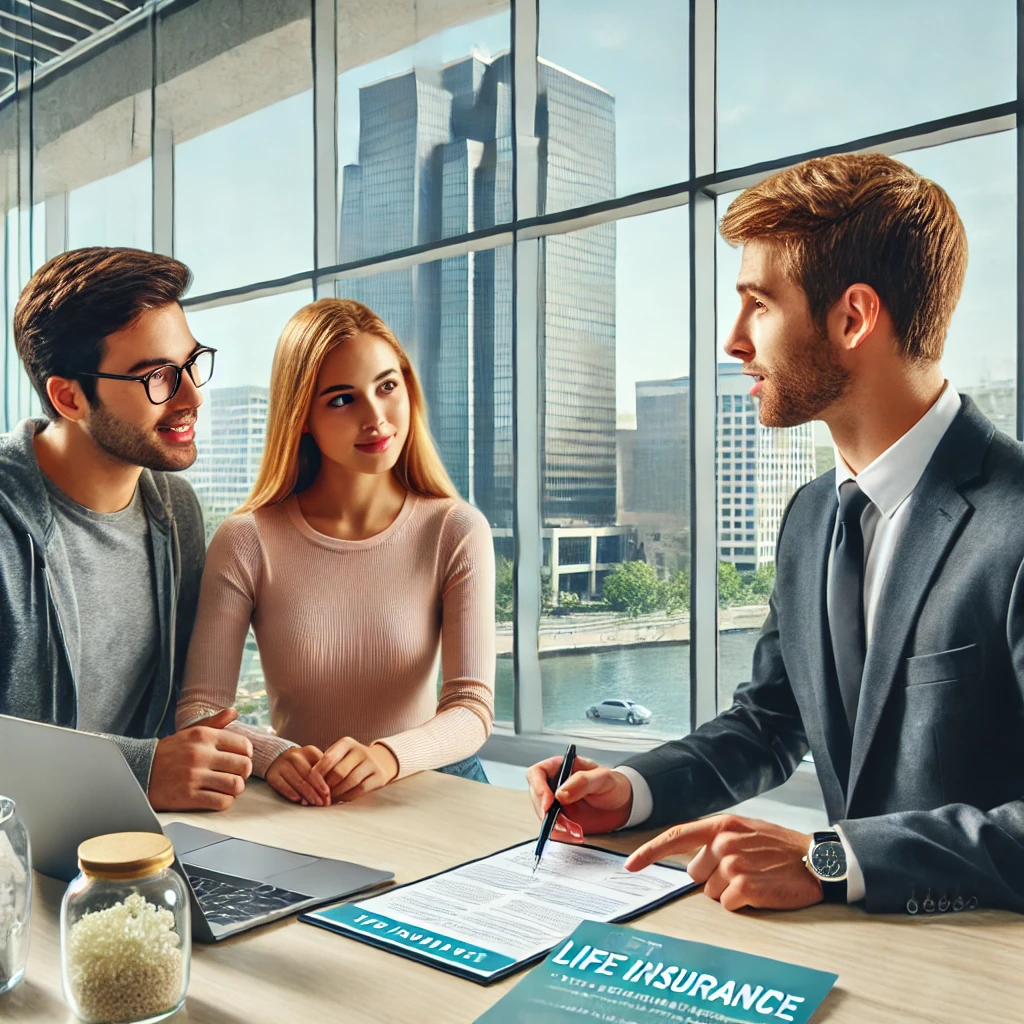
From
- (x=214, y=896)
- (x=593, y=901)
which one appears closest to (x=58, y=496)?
(x=214, y=896)

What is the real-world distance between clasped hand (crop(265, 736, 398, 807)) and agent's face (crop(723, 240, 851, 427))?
35.1 inches

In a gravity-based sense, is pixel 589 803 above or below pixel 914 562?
below

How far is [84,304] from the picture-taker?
6.90ft

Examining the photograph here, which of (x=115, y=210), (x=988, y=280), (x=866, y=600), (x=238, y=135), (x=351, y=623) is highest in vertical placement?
(x=238, y=135)

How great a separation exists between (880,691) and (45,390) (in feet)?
5.78

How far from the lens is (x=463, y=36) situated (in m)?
3.74

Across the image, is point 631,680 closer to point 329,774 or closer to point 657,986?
point 329,774

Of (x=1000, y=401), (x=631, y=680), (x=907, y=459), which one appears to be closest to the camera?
(x=907, y=459)

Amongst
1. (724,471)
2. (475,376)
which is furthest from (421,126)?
(724,471)

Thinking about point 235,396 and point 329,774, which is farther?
point 235,396

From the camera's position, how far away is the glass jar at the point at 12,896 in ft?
3.04

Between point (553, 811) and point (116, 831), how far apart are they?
55 centimetres

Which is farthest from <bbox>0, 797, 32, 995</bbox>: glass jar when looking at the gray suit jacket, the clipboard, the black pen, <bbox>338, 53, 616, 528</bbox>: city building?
<bbox>338, 53, 616, 528</bbox>: city building

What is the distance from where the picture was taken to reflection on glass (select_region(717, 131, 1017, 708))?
101 inches
